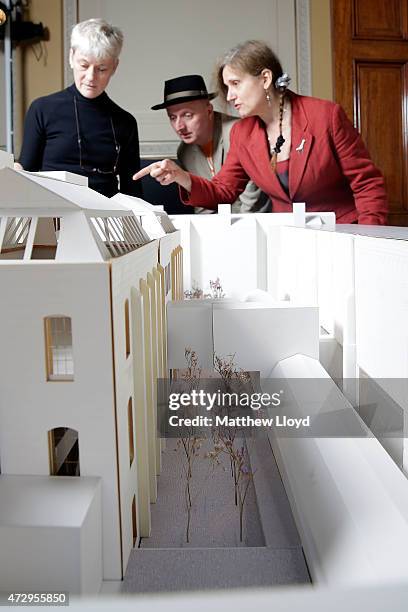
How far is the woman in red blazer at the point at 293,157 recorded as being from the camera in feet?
6.92

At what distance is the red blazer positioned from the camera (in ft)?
6.88

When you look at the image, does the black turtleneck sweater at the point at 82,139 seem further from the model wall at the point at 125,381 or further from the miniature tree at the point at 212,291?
the model wall at the point at 125,381

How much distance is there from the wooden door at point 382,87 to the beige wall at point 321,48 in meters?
0.07

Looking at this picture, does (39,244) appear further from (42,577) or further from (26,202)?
(42,577)

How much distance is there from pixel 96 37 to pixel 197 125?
44.5 inches

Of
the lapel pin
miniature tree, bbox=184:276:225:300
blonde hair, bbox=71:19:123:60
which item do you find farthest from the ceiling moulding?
miniature tree, bbox=184:276:225:300

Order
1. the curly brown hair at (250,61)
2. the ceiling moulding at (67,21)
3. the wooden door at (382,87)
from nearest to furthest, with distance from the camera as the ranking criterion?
1. the curly brown hair at (250,61)
2. the ceiling moulding at (67,21)
3. the wooden door at (382,87)

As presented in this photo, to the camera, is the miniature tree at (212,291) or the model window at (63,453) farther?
the miniature tree at (212,291)

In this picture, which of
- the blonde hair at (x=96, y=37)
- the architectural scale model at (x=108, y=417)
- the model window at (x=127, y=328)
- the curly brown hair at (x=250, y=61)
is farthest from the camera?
the curly brown hair at (x=250, y=61)

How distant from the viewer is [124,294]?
48cm

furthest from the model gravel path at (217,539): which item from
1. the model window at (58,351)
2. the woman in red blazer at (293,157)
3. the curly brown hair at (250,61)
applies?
the curly brown hair at (250,61)

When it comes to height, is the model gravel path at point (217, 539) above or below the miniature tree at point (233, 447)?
below

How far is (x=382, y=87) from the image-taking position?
3.17 m

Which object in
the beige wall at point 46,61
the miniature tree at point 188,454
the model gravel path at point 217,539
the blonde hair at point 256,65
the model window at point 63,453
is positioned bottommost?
the model gravel path at point 217,539
